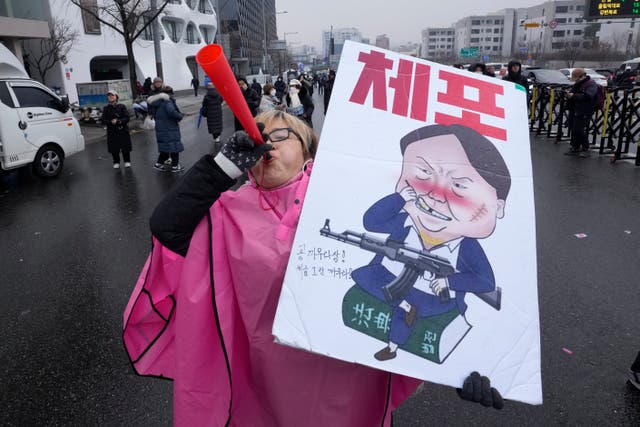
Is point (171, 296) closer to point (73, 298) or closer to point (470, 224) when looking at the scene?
point (470, 224)

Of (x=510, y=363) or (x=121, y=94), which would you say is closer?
(x=510, y=363)

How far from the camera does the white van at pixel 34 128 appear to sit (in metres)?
8.48

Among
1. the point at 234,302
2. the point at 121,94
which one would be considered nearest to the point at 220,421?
the point at 234,302

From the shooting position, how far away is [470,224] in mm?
1289

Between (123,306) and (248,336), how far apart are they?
304 cm

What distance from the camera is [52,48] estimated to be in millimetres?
25328

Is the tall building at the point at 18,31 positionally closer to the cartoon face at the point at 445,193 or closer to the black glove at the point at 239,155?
the black glove at the point at 239,155

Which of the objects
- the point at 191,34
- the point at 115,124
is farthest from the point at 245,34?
the point at 115,124

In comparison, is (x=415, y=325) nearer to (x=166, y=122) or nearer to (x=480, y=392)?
(x=480, y=392)

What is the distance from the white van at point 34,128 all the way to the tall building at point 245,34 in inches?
2181

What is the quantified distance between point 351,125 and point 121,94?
21573 millimetres

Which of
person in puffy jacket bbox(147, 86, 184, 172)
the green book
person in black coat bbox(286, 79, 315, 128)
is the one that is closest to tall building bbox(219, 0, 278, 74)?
person in black coat bbox(286, 79, 315, 128)

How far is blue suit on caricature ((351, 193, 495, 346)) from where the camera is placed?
123cm

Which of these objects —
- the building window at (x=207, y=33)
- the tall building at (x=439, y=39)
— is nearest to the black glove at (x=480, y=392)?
the building window at (x=207, y=33)
